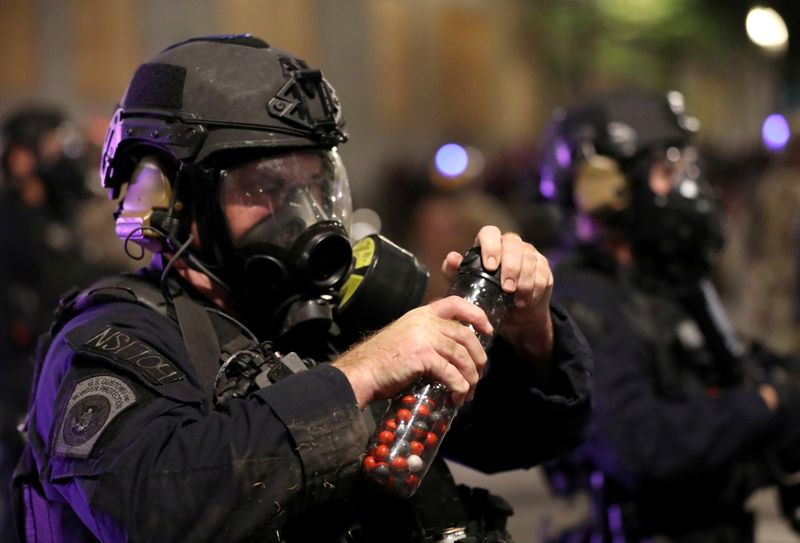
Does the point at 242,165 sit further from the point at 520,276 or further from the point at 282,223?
the point at 520,276

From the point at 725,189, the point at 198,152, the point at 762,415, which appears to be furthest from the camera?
the point at 725,189

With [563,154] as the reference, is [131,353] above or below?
above

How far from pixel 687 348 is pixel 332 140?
1.97 metres

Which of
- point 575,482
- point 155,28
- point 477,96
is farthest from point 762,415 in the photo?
point 477,96

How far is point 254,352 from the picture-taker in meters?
2.52

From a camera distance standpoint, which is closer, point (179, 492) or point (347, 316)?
point (179, 492)

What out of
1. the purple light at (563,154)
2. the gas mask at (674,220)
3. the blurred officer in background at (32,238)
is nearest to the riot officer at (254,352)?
the gas mask at (674,220)

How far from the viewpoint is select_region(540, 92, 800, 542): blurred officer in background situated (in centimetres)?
389

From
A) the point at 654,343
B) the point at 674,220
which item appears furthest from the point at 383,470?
the point at 674,220

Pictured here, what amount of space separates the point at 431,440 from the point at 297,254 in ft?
1.96

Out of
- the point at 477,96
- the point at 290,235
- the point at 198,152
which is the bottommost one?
the point at 477,96

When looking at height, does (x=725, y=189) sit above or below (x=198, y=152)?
below

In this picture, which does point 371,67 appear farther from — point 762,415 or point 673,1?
point 762,415

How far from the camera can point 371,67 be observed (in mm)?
18766
